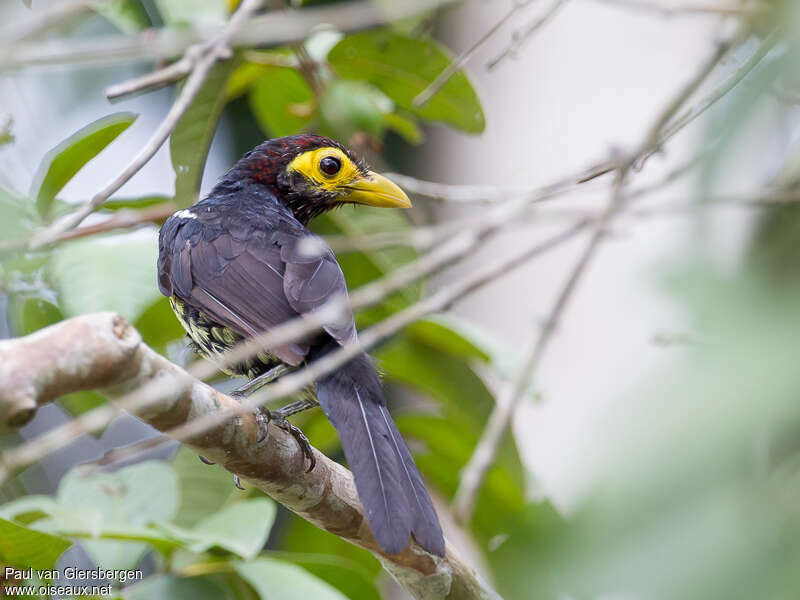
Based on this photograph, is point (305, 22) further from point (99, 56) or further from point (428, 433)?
point (428, 433)

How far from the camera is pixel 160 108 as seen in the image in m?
6.80

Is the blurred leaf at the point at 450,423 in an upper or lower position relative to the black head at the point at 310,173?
lower

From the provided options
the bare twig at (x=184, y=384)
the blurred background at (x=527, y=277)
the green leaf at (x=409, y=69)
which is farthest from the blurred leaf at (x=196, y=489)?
the green leaf at (x=409, y=69)

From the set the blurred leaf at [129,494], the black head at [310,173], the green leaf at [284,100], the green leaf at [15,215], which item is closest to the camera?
the green leaf at [15,215]

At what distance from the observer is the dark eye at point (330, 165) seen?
3928 mm

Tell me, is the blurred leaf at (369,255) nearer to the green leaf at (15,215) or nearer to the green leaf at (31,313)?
the green leaf at (31,313)

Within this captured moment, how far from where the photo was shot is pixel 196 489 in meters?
3.58

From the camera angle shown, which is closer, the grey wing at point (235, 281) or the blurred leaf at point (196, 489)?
the grey wing at point (235, 281)

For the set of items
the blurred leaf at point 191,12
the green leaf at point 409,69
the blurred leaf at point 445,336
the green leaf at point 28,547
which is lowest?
the green leaf at point 28,547

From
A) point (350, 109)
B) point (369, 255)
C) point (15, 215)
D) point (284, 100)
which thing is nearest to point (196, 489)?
point (369, 255)

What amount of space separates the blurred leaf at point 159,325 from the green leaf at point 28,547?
0.85 m

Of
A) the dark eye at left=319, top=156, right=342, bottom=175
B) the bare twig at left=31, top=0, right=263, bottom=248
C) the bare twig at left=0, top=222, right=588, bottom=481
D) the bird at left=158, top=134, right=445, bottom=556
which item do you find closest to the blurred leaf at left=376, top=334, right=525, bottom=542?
the bird at left=158, top=134, right=445, bottom=556

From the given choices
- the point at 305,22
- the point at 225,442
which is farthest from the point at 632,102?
the point at 225,442

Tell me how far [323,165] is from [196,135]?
0.56m
